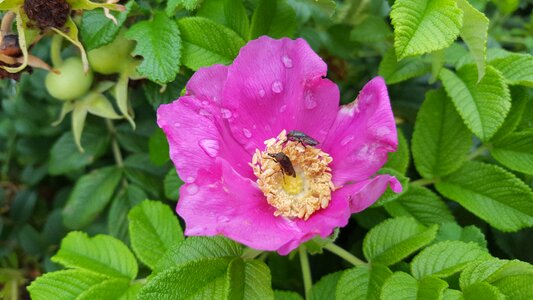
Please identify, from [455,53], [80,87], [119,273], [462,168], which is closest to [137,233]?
[119,273]

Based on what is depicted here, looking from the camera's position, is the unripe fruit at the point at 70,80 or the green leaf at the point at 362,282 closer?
the green leaf at the point at 362,282

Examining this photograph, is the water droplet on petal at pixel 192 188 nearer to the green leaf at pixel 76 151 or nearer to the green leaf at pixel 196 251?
the green leaf at pixel 196 251

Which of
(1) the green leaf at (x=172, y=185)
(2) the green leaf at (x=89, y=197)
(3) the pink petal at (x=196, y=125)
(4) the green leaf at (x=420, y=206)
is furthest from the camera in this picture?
(2) the green leaf at (x=89, y=197)

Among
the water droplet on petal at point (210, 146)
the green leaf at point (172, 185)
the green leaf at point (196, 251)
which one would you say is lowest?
the green leaf at point (172, 185)

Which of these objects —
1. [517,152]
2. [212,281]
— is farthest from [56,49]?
[517,152]

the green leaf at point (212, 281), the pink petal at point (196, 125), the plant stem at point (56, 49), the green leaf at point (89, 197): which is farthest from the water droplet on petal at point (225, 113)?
the green leaf at point (89, 197)

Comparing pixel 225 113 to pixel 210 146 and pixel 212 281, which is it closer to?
pixel 210 146
